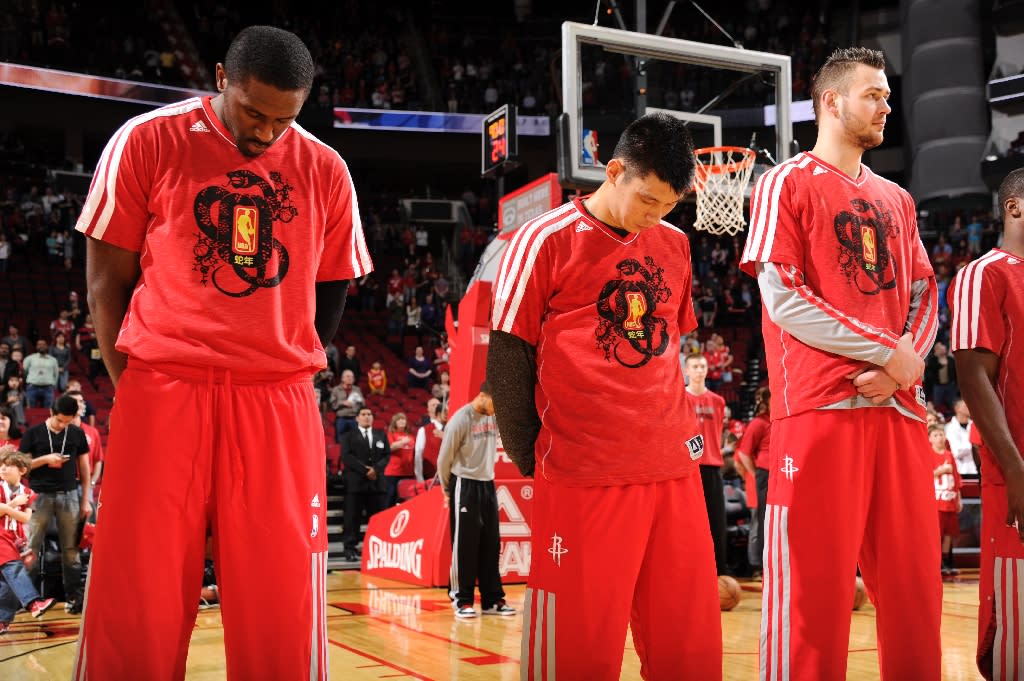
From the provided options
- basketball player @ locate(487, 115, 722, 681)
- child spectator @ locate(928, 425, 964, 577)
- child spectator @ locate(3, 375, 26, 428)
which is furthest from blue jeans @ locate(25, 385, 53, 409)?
basketball player @ locate(487, 115, 722, 681)

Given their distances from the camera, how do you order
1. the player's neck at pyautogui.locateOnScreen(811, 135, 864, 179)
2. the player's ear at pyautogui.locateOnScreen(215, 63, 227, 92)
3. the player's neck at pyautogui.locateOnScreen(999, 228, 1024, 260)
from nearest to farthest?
the player's ear at pyautogui.locateOnScreen(215, 63, 227, 92) < the player's neck at pyautogui.locateOnScreen(811, 135, 864, 179) < the player's neck at pyautogui.locateOnScreen(999, 228, 1024, 260)

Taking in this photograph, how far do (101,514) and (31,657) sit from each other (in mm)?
4647

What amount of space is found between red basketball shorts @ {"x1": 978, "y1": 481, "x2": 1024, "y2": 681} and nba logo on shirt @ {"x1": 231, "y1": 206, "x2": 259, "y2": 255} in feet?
10.1

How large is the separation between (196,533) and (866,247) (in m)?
2.38

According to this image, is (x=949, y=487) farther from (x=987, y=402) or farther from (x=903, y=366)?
(x=903, y=366)

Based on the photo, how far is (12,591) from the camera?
7473 mm

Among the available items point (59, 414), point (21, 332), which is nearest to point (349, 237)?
point (59, 414)

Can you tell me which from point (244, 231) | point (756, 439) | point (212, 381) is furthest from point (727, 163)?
point (212, 381)

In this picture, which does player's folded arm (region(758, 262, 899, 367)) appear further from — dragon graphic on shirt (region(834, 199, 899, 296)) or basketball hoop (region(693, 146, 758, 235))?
basketball hoop (region(693, 146, 758, 235))

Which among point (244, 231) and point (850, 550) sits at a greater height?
point (244, 231)

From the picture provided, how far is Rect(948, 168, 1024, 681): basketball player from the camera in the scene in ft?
13.2

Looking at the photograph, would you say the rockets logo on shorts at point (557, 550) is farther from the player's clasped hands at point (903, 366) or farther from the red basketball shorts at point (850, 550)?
the player's clasped hands at point (903, 366)

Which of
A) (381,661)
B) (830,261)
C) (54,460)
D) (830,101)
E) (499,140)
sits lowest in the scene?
(381,661)

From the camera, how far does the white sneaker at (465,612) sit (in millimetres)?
8164
